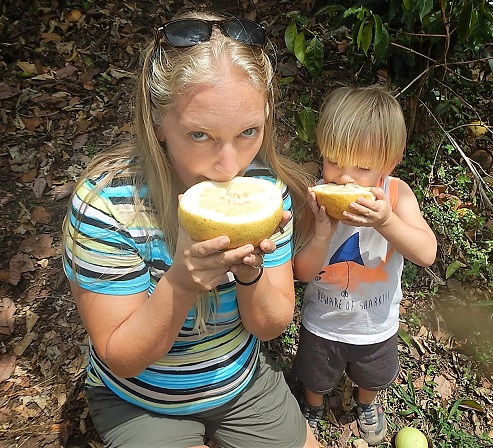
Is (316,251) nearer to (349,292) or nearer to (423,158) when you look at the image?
(349,292)

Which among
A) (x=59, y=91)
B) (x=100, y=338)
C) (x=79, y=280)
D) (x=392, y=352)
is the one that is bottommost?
(x=392, y=352)

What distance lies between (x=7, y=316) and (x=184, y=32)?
→ 6.83 feet

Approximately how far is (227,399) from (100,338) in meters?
0.60

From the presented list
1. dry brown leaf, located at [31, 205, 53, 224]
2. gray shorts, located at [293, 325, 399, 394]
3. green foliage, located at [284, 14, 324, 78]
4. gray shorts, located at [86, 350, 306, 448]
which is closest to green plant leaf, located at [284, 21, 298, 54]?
green foliage, located at [284, 14, 324, 78]

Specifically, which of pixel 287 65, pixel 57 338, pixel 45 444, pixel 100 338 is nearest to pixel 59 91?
pixel 287 65

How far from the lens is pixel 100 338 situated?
1767mm

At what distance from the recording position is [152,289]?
1862mm

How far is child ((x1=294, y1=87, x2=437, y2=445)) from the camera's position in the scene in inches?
80.1

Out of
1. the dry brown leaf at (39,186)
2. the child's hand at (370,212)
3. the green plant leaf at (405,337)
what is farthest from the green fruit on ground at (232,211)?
the dry brown leaf at (39,186)

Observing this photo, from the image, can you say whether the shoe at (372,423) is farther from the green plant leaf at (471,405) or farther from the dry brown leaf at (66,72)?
the dry brown leaf at (66,72)

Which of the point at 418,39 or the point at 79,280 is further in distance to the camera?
the point at 418,39

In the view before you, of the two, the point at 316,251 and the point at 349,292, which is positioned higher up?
the point at 316,251

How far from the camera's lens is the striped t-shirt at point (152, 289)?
174 centimetres

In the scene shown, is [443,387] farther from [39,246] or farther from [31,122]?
[31,122]
